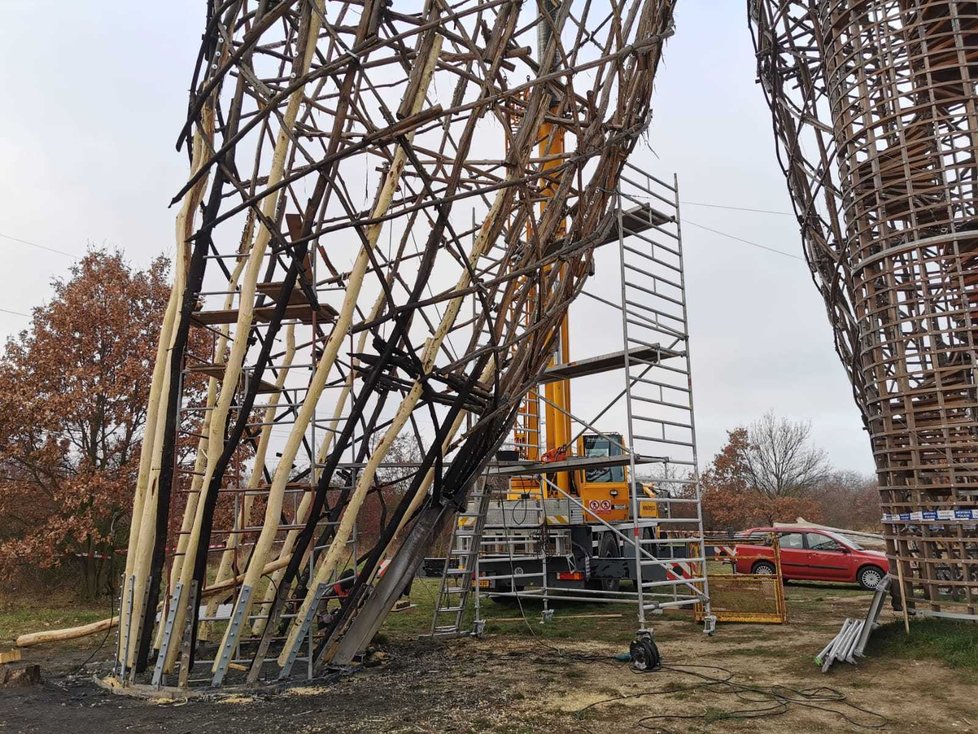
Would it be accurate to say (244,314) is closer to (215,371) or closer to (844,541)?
(215,371)

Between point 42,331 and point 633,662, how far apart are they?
13446mm

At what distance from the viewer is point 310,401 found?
23.8 ft

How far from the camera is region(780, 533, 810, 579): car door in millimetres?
16766

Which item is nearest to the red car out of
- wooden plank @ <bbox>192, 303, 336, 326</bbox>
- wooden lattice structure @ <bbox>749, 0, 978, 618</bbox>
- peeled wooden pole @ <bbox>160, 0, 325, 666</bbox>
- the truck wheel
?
the truck wheel

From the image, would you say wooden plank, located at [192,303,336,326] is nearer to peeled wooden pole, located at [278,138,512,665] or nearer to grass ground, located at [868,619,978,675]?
peeled wooden pole, located at [278,138,512,665]

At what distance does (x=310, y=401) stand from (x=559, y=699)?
362cm

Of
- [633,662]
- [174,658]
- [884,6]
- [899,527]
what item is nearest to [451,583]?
[633,662]

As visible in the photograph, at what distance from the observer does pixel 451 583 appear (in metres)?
11.6

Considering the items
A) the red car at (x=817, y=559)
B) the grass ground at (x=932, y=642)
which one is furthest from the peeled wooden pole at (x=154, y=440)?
the red car at (x=817, y=559)

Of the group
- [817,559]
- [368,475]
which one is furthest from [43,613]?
[817,559]

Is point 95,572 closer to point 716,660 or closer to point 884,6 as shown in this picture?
point 716,660

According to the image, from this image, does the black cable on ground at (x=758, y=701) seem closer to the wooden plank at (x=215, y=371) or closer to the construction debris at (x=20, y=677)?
the wooden plank at (x=215, y=371)

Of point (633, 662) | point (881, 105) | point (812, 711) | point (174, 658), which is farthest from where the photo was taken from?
point (881, 105)

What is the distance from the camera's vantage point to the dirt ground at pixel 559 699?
5926 millimetres
